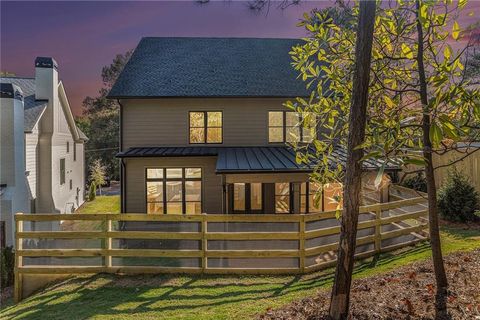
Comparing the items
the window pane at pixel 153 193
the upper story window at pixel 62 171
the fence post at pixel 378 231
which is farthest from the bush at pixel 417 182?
the upper story window at pixel 62 171

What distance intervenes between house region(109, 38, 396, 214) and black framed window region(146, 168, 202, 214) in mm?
38

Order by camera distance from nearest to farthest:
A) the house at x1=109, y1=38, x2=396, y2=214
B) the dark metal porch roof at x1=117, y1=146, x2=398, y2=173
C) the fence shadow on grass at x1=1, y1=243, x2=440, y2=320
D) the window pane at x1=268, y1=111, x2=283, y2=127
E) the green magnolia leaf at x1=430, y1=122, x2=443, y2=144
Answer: the green magnolia leaf at x1=430, y1=122, x2=443, y2=144 < the fence shadow on grass at x1=1, y1=243, x2=440, y2=320 < the dark metal porch roof at x1=117, y1=146, x2=398, y2=173 < the house at x1=109, y1=38, x2=396, y2=214 < the window pane at x1=268, y1=111, x2=283, y2=127

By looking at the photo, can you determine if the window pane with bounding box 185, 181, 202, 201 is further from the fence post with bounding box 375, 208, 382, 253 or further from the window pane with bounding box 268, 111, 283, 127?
the fence post with bounding box 375, 208, 382, 253

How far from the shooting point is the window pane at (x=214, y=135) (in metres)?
12.9

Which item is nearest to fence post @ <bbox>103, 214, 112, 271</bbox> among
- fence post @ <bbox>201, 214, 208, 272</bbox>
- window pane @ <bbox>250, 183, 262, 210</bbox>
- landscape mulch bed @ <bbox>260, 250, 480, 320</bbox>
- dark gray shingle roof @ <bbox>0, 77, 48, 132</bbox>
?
fence post @ <bbox>201, 214, 208, 272</bbox>

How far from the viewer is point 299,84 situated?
1368 cm

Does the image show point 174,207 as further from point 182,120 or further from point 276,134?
point 276,134

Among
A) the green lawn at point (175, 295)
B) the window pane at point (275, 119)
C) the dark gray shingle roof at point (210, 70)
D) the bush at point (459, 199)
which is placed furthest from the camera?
the window pane at point (275, 119)

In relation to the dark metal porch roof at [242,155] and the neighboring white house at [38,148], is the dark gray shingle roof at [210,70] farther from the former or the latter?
the neighboring white house at [38,148]

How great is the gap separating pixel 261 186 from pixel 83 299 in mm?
7785

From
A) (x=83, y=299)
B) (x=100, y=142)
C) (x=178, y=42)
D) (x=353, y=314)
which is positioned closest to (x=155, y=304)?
(x=83, y=299)

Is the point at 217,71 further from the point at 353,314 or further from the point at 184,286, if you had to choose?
the point at 353,314

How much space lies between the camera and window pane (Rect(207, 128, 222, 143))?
12.9 m

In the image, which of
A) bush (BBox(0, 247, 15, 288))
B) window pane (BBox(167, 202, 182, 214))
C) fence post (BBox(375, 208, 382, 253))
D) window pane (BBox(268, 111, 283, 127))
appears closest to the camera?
fence post (BBox(375, 208, 382, 253))
